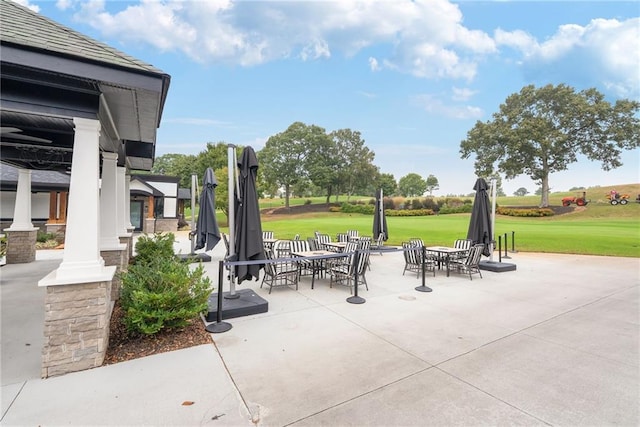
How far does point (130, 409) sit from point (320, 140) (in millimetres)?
46454

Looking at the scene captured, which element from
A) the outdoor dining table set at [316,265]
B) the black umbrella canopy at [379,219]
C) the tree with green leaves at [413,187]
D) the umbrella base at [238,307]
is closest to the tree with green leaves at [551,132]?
the black umbrella canopy at [379,219]

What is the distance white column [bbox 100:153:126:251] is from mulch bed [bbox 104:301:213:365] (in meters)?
2.33

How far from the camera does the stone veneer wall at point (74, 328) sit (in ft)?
9.65

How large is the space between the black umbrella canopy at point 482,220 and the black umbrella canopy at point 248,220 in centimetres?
642

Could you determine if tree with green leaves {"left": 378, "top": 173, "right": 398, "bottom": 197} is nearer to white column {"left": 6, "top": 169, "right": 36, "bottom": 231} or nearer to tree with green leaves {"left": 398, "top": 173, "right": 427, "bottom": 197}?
tree with green leaves {"left": 398, "top": 173, "right": 427, "bottom": 197}

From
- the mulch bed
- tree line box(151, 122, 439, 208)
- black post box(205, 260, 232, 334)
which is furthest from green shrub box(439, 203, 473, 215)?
the mulch bed

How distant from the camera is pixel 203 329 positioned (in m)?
4.22

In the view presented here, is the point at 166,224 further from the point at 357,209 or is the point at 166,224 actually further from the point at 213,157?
the point at 357,209

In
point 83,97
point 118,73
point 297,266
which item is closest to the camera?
point 118,73

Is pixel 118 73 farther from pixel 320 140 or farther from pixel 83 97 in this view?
pixel 320 140

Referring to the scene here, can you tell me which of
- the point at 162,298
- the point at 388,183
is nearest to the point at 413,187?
the point at 388,183

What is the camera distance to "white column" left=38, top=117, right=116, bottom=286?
3.13 m

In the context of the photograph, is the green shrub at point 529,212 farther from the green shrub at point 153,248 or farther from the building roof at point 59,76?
the building roof at point 59,76

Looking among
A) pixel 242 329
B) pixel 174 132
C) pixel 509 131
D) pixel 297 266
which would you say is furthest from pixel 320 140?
pixel 242 329
